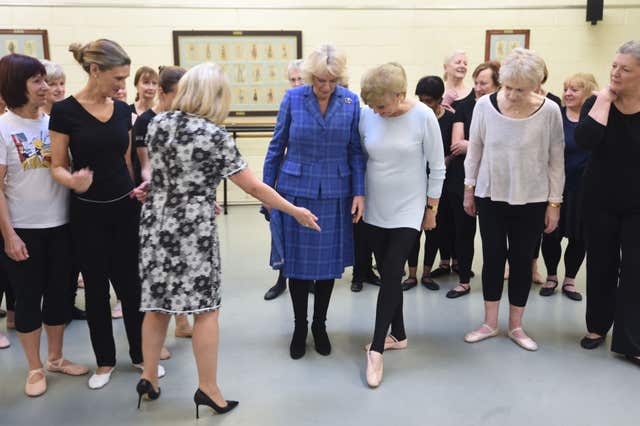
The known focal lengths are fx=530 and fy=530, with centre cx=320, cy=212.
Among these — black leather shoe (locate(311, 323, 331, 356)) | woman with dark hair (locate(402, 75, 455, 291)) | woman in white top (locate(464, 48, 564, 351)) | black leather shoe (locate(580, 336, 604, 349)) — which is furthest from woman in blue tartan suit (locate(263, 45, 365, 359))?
black leather shoe (locate(580, 336, 604, 349))

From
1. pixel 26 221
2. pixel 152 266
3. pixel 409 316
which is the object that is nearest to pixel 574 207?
pixel 409 316

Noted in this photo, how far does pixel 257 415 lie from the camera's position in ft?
7.16

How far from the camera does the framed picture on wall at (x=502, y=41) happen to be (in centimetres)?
628

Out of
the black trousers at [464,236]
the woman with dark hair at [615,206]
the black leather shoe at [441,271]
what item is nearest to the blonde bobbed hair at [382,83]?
the woman with dark hair at [615,206]

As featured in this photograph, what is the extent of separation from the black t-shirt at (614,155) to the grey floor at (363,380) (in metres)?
0.81

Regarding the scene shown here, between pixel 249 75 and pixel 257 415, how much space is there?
4806 mm

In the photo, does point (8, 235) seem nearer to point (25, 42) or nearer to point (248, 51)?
point (248, 51)

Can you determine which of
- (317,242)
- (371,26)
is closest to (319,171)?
(317,242)

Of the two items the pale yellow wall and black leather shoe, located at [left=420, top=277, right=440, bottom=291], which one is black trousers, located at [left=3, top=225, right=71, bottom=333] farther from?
the pale yellow wall

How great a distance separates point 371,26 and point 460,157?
322 centimetres

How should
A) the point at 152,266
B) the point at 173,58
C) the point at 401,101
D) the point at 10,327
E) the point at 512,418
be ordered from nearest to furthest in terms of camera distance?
the point at 152,266 < the point at 512,418 < the point at 401,101 < the point at 10,327 < the point at 173,58

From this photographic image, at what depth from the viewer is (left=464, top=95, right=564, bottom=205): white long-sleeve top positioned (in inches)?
102

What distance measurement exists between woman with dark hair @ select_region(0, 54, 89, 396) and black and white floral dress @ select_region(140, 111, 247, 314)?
57cm

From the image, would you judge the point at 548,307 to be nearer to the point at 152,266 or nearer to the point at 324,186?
the point at 324,186
